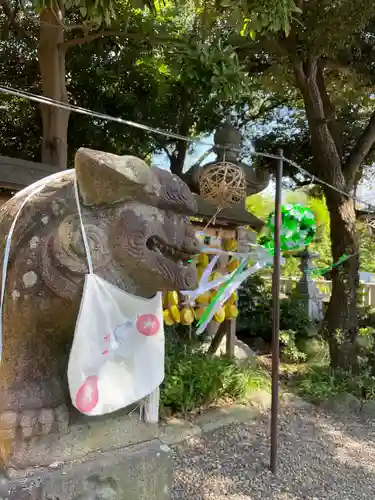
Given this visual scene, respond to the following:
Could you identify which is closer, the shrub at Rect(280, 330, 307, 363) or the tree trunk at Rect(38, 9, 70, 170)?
the tree trunk at Rect(38, 9, 70, 170)

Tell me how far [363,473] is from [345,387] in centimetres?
177

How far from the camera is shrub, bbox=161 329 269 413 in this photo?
443 cm

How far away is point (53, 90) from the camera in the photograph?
455 cm

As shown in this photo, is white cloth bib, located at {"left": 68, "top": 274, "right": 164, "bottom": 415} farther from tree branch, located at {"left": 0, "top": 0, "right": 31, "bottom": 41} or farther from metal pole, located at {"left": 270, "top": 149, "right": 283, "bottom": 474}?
tree branch, located at {"left": 0, "top": 0, "right": 31, "bottom": 41}

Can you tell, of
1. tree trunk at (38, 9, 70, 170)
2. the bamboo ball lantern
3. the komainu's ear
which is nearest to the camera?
the komainu's ear

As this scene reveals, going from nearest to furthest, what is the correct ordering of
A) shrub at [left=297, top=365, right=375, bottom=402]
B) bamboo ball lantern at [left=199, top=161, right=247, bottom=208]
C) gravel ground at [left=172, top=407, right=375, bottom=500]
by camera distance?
gravel ground at [left=172, top=407, right=375, bottom=500] < bamboo ball lantern at [left=199, top=161, right=247, bottom=208] < shrub at [left=297, top=365, right=375, bottom=402]

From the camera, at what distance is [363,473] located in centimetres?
369

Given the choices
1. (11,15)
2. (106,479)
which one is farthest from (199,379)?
(11,15)

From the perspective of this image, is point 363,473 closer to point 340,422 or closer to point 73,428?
point 340,422

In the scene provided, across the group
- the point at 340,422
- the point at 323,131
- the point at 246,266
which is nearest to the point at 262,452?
the point at 340,422

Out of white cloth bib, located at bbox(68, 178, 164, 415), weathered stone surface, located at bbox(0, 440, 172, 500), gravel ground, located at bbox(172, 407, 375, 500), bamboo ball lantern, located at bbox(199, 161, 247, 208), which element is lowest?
gravel ground, located at bbox(172, 407, 375, 500)

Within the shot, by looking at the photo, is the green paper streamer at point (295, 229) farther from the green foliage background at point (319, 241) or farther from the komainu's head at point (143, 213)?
the green foliage background at point (319, 241)

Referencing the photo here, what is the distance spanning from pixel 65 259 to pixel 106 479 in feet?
2.72

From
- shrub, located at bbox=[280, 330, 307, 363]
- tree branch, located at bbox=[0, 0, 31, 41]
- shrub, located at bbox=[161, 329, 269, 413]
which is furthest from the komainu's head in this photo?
shrub, located at bbox=[280, 330, 307, 363]
